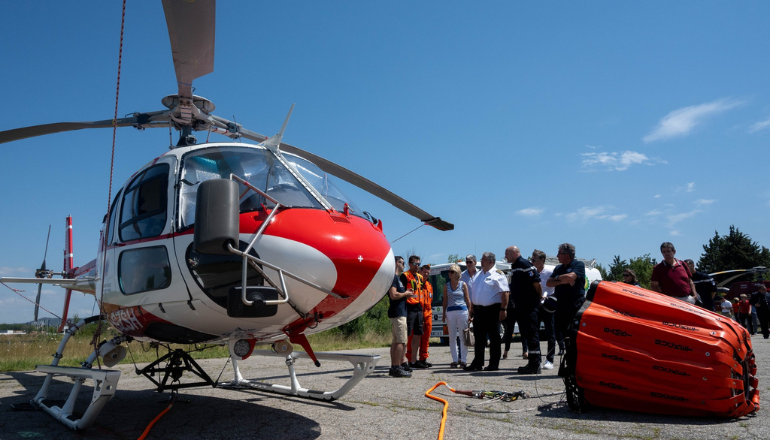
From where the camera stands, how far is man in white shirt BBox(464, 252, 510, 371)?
317 inches

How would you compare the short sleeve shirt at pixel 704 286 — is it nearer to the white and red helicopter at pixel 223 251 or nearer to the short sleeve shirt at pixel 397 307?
the short sleeve shirt at pixel 397 307

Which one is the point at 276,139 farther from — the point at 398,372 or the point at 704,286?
the point at 704,286

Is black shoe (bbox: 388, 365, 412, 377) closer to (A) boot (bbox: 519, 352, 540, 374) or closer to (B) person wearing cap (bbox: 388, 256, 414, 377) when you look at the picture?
(B) person wearing cap (bbox: 388, 256, 414, 377)

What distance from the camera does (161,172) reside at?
14.3ft

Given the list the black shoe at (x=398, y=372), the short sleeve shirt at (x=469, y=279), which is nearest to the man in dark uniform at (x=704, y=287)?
the short sleeve shirt at (x=469, y=279)

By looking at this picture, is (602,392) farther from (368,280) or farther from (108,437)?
(108,437)

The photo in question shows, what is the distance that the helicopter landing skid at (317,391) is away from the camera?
5059mm

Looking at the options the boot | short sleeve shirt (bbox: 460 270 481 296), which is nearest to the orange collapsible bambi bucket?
the boot

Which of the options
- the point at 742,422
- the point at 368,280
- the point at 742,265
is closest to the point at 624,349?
the point at 742,422

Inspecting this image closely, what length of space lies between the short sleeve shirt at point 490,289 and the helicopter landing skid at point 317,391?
3.24 m

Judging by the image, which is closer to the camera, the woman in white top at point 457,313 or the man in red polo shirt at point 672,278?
the man in red polo shirt at point 672,278

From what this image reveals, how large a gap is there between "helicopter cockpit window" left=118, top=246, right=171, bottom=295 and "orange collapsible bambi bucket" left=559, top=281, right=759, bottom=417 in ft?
11.3

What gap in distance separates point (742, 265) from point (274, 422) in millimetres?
69198

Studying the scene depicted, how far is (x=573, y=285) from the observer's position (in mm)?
6660
